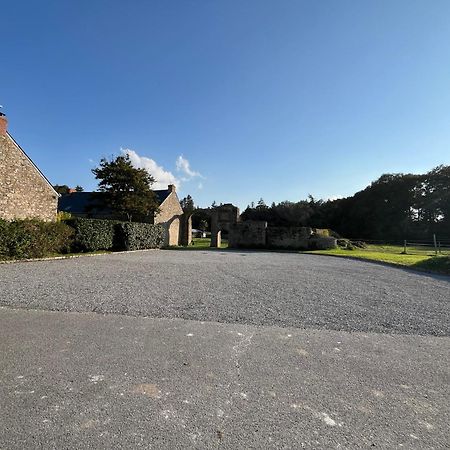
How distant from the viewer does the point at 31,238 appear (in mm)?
12625

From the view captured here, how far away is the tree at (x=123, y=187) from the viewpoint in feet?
83.3

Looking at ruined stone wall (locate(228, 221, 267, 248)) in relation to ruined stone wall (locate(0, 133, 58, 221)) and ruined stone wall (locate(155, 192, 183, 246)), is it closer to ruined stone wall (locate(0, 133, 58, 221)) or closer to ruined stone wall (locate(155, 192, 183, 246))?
ruined stone wall (locate(155, 192, 183, 246))

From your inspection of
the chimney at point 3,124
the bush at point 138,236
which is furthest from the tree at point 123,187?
the chimney at point 3,124

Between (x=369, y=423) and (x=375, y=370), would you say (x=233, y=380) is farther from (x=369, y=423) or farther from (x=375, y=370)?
(x=375, y=370)

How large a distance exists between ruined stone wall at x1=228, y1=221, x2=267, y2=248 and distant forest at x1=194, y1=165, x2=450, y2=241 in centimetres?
2112

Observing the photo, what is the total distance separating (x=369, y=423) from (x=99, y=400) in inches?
82.7

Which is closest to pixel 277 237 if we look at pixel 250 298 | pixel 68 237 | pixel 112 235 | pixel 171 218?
pixel 171 218

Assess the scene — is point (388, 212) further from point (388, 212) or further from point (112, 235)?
point (112, 235)

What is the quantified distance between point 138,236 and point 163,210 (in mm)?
10564

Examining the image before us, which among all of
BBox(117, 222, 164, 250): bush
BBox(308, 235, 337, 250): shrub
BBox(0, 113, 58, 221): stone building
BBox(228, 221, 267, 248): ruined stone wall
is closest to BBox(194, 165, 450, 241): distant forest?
BBox(228, 221, 267, 248): ruined stone wall

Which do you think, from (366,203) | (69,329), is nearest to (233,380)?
(69,329)

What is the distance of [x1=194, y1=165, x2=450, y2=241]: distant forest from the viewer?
157ft

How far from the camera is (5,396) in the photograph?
2.39 metres

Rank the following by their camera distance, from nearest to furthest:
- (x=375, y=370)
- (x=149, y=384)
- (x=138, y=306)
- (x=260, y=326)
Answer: (x=149, y=384) → (x=375, y=370) → (x=260, y=326) → (x=138, y=306)
